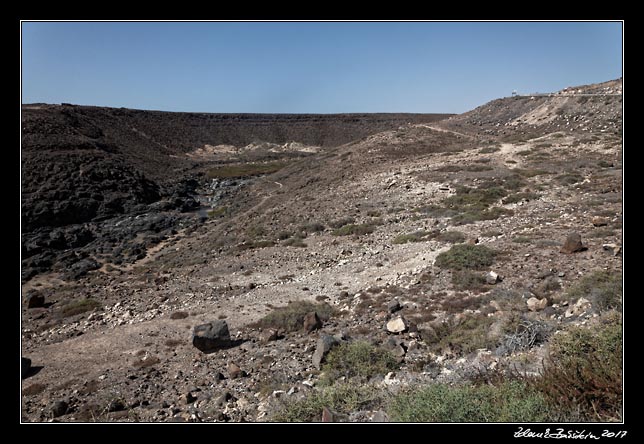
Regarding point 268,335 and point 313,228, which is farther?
point 313,228

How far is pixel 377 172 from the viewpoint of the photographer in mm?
32469

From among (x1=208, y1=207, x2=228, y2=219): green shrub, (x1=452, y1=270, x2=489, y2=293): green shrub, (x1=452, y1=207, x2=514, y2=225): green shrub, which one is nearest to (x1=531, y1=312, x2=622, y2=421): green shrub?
(x1=452, y1=270, x2=489, y2=293): green shrub

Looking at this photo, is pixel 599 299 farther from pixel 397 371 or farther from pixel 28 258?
pixel 28 258

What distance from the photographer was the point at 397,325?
10055 mm

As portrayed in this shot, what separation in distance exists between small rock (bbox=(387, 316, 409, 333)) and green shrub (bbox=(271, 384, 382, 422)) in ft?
9.82

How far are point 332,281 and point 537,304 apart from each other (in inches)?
291

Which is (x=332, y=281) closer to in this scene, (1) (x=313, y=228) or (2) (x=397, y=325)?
(2) (x=397, y=325)

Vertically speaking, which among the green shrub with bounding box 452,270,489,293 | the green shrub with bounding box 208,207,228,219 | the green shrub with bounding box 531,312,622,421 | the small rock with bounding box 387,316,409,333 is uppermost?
the green shrub with bounding box 208,207,228,219

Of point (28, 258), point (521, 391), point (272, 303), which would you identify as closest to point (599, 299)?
point (521, 391)

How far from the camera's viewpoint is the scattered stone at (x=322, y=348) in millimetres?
9062

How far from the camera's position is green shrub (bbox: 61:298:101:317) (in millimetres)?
16078

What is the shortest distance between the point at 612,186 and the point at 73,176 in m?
43.3

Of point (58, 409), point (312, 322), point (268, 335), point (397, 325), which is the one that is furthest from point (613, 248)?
point (58, 409)

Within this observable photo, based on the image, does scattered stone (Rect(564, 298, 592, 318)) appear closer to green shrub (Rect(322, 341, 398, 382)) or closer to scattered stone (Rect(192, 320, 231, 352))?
green shrub (Rect(322, 341, 398, 382))
